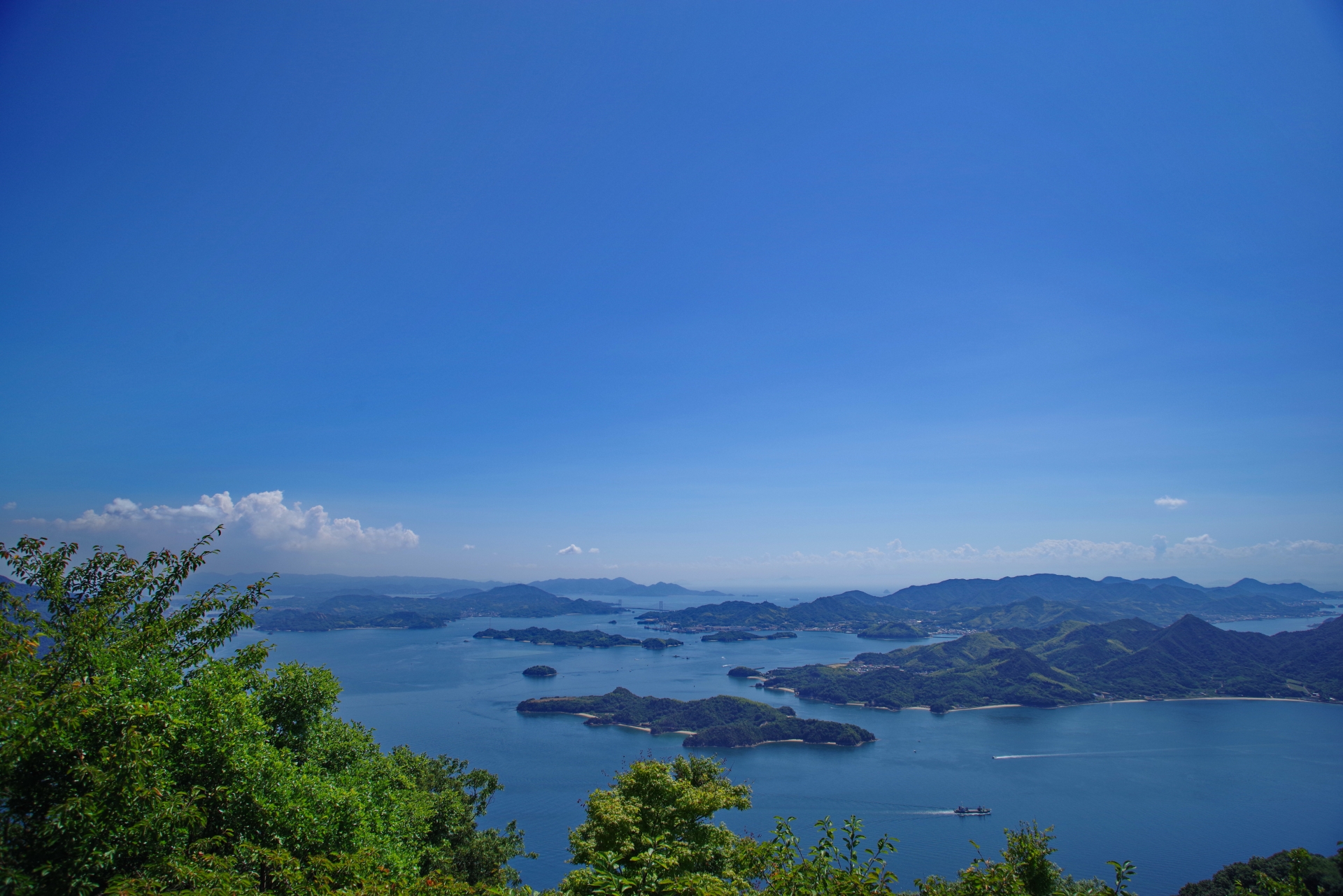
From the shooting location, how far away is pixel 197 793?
470cm

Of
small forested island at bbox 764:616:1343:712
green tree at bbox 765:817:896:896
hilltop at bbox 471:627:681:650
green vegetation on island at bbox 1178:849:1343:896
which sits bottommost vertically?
hilltop at bbox 471:627:681:650

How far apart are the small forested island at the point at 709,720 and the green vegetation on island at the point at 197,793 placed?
62053 mm

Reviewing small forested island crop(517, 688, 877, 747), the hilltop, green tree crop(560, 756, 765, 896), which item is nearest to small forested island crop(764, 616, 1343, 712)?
small forested island crop(517, 688, 877, 747)

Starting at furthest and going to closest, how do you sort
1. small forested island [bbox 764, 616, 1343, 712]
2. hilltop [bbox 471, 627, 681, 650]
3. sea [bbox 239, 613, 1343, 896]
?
hilltop [bbox 471, 627, 681, 650] → small forested island [bbox 764, 616, 1343, 712] → sea [bbox 239, 613, 1343, 896]

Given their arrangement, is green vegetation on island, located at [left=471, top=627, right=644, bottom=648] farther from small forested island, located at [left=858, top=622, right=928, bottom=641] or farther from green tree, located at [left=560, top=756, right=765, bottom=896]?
green tree, located at [left=560, top=756, right=765, bottom=896]

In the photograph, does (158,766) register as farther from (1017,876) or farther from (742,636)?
(742,636)

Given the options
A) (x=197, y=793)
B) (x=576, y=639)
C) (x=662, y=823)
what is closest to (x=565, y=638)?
(x=576, y=639)

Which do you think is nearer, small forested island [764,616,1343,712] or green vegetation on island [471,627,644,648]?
small forested island [764,616,1343,712]

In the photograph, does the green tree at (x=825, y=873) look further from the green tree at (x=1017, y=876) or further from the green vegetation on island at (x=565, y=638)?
the green vegetation on island at (x=565, y=638)

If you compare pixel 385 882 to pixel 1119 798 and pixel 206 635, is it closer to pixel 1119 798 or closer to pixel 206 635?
pixel 206 635

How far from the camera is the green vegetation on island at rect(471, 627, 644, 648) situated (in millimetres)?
137875

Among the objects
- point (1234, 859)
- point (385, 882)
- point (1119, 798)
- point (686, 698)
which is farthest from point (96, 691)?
point (686, 698)

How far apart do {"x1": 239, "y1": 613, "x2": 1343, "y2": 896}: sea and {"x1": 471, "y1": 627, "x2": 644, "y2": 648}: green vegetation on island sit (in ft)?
122

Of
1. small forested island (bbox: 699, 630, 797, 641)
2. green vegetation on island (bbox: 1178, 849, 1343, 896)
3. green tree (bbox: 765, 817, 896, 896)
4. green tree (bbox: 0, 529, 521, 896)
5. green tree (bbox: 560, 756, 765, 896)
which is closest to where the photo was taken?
green tree (bbox: 0, 529, 521, 896)
